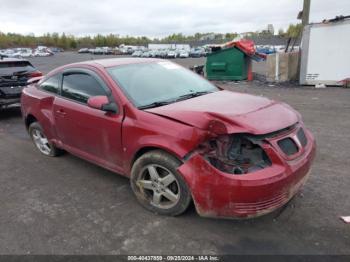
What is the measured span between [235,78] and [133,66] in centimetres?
1167

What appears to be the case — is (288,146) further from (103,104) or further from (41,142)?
(41,142)

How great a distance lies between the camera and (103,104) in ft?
11.4

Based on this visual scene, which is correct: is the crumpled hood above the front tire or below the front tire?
above

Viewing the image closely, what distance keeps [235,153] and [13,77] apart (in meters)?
7.08

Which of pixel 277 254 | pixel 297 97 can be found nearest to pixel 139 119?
pixel 277 254

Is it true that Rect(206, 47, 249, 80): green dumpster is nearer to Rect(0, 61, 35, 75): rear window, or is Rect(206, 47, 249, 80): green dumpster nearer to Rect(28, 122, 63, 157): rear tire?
Rect(0, 61, 35, 75): rear window

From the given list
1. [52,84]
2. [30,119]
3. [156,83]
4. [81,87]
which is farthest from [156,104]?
[30,119]

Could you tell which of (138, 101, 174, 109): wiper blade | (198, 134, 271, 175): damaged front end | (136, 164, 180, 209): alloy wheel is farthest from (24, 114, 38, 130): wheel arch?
(198, 134, 271, 175): damaged front end

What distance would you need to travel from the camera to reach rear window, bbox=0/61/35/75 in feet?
26.0

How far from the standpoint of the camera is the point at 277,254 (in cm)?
270

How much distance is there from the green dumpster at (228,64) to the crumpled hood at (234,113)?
11755 millimetres

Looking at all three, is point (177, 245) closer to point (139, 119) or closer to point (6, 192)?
point (139, 119)

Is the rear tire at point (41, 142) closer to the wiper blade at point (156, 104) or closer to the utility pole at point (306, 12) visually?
the wiper blade at point (156, 104)

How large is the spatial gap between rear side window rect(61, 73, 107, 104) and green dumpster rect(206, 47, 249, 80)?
1159 cm
